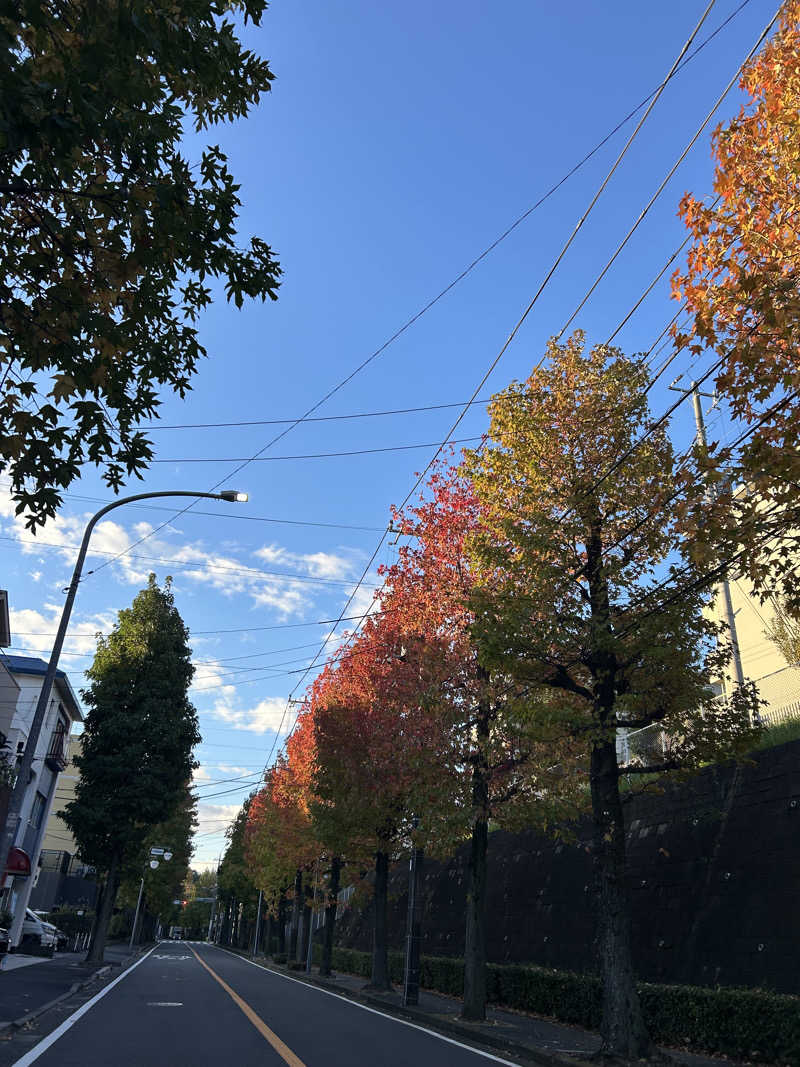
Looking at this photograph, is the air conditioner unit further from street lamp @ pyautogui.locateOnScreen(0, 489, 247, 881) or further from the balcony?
street lamp @ pyautogui.locateOnScreen(0, 489, 247, 881)

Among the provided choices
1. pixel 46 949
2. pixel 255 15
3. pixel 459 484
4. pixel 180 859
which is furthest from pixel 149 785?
pixel 180 859

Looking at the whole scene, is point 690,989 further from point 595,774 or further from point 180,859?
point 180,859

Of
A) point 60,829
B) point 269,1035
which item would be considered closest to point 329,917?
point 269,1035

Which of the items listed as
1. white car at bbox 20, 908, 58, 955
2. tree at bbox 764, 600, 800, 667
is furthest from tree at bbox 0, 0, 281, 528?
white car at bbox 20, 908, 58, 955

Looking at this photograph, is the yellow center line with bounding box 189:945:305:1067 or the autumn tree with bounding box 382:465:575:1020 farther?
the autumn tree with bounding box 382:465:575:1020

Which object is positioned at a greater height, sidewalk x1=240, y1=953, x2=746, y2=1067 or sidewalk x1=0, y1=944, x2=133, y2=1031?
sidewalk x1=240, y1=953, x2=746, y2=1067

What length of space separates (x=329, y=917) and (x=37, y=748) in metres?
16.2

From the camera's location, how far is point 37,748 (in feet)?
123

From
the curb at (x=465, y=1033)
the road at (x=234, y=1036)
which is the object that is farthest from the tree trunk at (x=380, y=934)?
the road at (x=234, y=1036)

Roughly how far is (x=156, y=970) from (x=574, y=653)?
24373 millimetres

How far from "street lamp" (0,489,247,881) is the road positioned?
289cm

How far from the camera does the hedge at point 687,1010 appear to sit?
33.0ft

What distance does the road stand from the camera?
371 inches

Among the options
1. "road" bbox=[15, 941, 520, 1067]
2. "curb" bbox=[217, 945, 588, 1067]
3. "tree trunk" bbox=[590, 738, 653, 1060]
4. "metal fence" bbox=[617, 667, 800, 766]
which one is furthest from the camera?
"metal fence" bbox=[617, 667, 800, 766]
